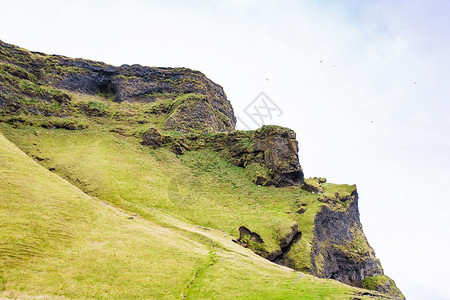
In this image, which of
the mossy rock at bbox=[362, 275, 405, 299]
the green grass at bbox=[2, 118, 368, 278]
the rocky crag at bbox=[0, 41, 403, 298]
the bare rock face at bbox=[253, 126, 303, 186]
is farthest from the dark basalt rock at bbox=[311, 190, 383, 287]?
the bare rock face at bbox=[253, 126, 303, 186]

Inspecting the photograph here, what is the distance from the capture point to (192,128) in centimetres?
10806

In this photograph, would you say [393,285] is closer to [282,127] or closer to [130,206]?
[282,127]

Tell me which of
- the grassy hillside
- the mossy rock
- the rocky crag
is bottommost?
the grassy hillside

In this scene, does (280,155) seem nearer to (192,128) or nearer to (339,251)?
(339,251)

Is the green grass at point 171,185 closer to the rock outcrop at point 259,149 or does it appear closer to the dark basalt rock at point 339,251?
the dark basalt rock at point 339,251

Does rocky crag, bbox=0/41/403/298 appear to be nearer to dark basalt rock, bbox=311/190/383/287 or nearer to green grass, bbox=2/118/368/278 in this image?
dark basalt rock, bbox=311/190/383/287

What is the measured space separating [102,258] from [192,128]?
267 ft

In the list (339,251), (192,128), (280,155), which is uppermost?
(192,128)

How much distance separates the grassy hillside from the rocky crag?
19108mm

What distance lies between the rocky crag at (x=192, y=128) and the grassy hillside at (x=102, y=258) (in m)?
19.1

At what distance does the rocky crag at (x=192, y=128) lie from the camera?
60656 mm

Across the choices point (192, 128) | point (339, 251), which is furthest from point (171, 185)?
point (339, 251)

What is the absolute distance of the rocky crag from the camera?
6066cm

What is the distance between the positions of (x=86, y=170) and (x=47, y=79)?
2825 inches
